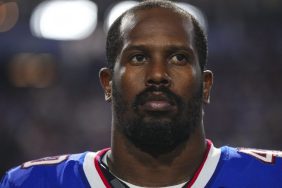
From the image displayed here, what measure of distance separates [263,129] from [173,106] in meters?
7.02

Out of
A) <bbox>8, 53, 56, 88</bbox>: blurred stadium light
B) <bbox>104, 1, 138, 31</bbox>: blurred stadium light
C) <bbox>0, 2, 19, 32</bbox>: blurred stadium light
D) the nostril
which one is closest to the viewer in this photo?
the nostril

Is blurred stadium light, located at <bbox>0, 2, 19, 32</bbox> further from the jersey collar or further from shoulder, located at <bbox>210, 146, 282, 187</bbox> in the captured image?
shoulder, located at <bbox>210, 146, 282, 187</bbox>

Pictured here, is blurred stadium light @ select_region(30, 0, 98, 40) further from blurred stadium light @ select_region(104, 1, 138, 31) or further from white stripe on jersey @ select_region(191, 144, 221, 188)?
white stripe on jersey @ select_region(191, 144, 221, 188)

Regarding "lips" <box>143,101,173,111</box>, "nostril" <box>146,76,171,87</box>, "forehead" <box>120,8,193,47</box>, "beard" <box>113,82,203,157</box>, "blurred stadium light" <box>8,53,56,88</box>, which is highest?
"forehead" <box>120,8,193,47</box>

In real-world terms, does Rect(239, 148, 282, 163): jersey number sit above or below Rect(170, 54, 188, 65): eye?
below

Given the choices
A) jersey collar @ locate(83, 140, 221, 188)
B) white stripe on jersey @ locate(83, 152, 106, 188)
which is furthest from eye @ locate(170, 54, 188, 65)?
white stripe on jersey @ locate(83, 152, 106, 188)

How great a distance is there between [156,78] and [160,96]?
0.22ft

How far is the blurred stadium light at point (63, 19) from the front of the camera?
11.5 m

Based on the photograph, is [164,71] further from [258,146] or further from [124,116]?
[258,146]

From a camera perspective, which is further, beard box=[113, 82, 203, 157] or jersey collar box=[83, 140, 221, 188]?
jersey collar box=[83, 140, 221, 188]

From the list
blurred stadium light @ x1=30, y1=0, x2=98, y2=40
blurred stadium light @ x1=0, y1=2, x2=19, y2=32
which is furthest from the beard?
blurred stadium light @ x1=0, y1=2, x2=19, y2=32

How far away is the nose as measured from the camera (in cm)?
235

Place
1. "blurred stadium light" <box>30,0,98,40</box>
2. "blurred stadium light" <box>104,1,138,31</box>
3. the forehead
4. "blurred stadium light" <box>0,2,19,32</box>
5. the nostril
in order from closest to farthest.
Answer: the nostril → the forehead → "blurred stadium light" <box>104,1,138,31</box> → "blurred stadium light" <box>30,0,98,40</box> → "blurred stadium light" <box>0,2,19,32</box>

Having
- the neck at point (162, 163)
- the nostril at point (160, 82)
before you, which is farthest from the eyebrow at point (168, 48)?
the neck at point (162, 163)
